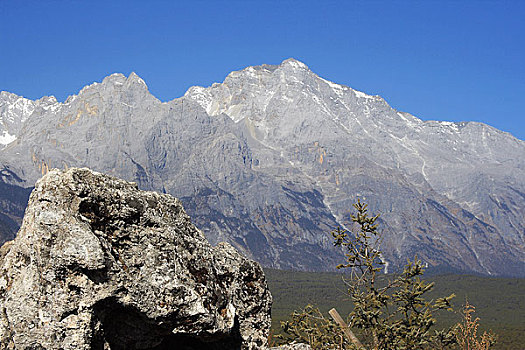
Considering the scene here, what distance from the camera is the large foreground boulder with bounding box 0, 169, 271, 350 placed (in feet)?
25.0

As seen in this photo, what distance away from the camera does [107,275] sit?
7980 mm

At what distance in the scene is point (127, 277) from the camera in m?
8.17

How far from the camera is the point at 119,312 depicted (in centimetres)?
825

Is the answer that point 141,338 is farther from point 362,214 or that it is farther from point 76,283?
point 362,214

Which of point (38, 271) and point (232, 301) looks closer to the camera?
point (38, 271)

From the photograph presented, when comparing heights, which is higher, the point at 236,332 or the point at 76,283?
the point at 76,283

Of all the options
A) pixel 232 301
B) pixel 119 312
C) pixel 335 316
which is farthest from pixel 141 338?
pixel 335 316

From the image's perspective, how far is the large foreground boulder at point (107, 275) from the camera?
7.61 metres

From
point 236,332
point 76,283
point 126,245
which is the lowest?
point 236,332

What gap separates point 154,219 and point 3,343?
9.34ft

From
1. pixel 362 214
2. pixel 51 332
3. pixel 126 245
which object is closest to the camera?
pixel 51 332

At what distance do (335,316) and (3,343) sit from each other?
20.6ft

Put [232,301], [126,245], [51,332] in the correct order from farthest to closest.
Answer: [232,301]
[126,245]
[51,332]

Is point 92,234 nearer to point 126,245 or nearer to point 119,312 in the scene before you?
point 126,245
